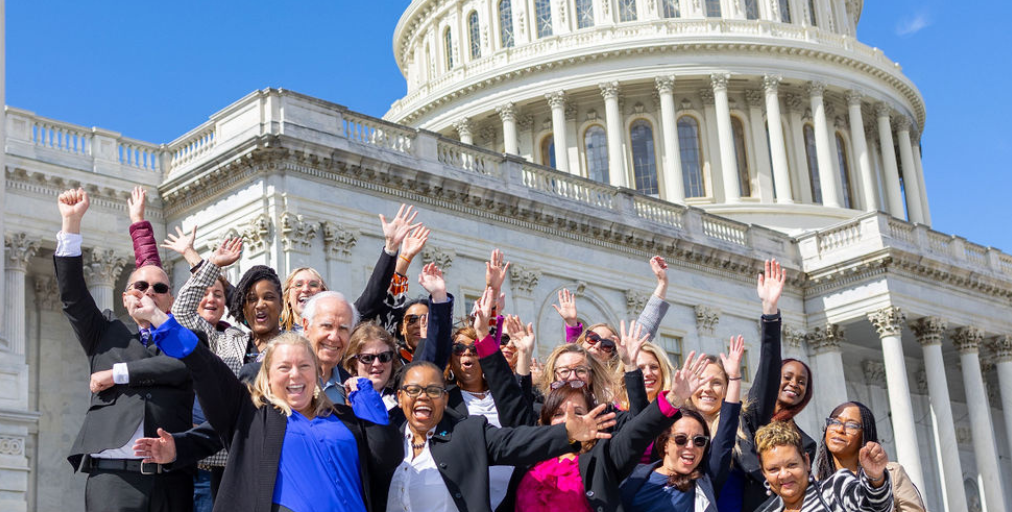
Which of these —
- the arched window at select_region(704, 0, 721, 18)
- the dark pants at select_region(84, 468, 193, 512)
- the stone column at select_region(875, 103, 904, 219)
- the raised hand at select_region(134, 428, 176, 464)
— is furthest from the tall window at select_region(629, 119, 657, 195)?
the raised hand at select_region(134, 428, 176, 464)

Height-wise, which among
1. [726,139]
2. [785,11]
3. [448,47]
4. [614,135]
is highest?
[448,47]

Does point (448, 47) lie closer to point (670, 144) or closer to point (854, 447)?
point (670, 144)

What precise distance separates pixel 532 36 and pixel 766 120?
9907 millimetres

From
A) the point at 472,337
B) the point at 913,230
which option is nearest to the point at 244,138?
the point at 472,337

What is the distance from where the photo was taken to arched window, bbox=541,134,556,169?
49.9 metres

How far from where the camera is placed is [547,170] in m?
30.7

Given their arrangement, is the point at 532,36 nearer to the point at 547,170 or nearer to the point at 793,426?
the point at 547,170

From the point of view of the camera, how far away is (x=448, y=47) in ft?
183

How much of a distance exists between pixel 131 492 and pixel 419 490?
63.8 inches

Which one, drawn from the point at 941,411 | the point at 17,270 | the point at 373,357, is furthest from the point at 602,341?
the point at 941,411

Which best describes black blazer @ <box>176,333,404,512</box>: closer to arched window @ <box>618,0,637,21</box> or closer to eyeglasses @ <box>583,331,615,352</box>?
eyeglasses @ <box>583,331,615,352</box>

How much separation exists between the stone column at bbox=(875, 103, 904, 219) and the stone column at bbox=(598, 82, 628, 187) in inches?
486

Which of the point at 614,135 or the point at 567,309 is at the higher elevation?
the point at 614,135

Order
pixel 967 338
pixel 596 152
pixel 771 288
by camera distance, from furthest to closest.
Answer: pixel 596 152, pixel 967 338, pixel 771 288
